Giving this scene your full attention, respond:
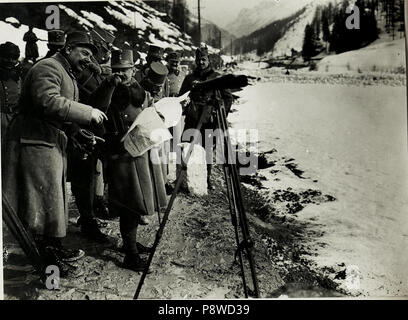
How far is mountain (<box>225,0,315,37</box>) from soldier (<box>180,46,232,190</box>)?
12.9 inches

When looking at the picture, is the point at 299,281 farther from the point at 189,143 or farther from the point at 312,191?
the point at 189,143

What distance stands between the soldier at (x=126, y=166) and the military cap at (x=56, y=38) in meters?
0.38

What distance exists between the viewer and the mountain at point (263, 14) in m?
3.16

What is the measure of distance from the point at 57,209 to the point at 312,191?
192 cm

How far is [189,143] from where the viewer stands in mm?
3156

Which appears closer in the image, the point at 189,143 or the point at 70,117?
the point at 70,117

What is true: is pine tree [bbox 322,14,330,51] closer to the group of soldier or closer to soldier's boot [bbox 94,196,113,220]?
the group of soldier

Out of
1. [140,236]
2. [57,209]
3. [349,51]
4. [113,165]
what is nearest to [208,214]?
[140,236]

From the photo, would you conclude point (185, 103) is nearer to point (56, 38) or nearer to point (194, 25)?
point (194, 25)

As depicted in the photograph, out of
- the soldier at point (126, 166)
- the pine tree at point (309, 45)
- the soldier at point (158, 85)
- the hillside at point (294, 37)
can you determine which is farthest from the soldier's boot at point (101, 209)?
the pine tree at point (309, 45)

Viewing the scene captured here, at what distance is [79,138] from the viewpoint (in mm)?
2986

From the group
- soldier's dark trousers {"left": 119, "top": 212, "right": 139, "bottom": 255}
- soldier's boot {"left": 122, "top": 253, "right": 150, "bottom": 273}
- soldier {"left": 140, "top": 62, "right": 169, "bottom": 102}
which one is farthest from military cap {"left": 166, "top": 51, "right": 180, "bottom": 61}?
soldier's boot {"left": 122, "top": 253, "right": 150, "bottom": 273}

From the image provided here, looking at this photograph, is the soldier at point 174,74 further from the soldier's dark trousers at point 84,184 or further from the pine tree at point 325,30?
the pine tree at point 325,30

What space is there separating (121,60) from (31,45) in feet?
2.25
